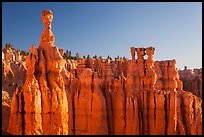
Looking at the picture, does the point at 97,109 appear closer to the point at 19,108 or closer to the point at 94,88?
the point at 94,88

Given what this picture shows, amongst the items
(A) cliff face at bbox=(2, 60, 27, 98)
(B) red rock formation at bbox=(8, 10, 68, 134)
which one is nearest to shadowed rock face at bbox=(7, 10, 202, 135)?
(B) red rock formation at bbox=(8, 10, 68, 134)

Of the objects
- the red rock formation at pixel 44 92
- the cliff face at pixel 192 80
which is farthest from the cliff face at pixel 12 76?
the cliff face at pixel 192 80

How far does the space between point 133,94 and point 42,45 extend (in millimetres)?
17337

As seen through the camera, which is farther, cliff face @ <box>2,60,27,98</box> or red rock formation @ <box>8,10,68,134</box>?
cliff face @ <box>2,60,27,98</box>

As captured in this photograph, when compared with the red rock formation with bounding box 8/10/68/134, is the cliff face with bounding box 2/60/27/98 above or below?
above

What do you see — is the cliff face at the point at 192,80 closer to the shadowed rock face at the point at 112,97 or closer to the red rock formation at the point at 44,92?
the shadowed rock face at the point at 112,97

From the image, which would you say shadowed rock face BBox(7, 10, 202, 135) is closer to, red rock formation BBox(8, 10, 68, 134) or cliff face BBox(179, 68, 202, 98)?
red rock formation BBox(8, 10, 68, 134)

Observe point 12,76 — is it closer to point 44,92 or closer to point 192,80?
point 192,80

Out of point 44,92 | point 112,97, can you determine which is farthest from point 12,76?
point 44,92

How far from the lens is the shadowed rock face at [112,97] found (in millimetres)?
17141

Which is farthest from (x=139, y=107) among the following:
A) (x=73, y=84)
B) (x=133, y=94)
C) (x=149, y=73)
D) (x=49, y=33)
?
(x=49, y=33)

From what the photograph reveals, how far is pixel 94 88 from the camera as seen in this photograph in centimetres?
3047

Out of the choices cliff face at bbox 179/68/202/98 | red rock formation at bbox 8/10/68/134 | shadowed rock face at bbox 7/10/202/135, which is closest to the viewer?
red rock formation at bbox 8/10/68/134

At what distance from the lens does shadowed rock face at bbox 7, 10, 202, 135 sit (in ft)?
56.2
